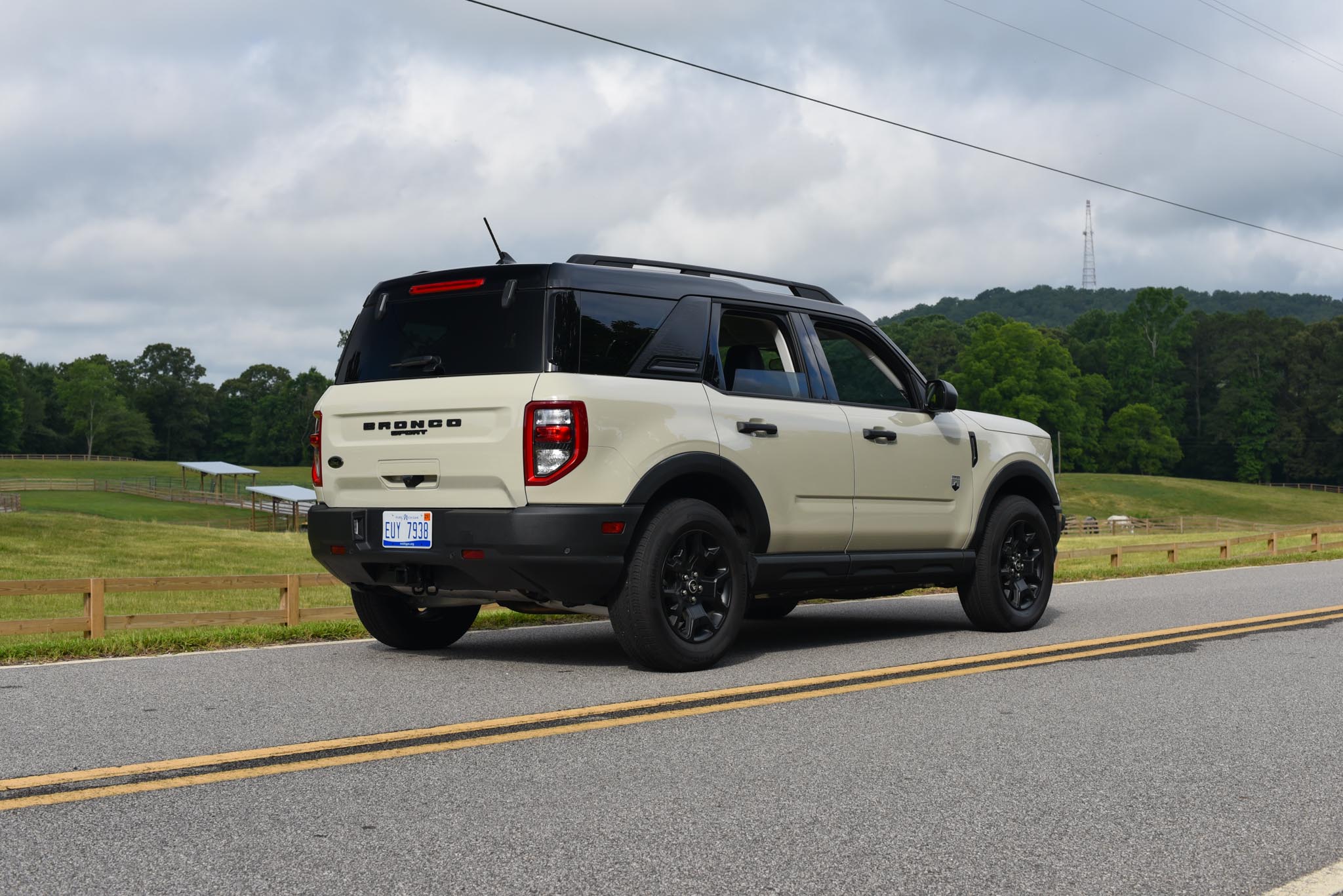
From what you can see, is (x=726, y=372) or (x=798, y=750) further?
(x=726, y=372)

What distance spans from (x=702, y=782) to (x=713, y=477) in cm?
315

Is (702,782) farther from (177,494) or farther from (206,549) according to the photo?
(177,494)

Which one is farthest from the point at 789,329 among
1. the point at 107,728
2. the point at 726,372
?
the point at 107,728

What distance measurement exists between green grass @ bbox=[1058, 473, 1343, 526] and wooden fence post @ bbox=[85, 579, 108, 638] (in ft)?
248

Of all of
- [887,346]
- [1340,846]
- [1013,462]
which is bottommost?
[1340,846]

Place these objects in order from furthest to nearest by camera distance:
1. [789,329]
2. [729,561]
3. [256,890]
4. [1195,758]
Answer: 1. [789,329]
2. [729,561]
3. [1195,758]
4. [256,890]

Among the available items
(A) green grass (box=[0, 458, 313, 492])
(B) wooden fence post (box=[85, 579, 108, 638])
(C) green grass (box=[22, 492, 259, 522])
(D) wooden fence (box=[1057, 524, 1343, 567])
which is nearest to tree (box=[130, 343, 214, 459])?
(A) green grass (box=[0, 458, 313, 492])

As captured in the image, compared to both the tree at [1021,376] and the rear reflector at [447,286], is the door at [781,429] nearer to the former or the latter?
the rear reflector at [447,286]

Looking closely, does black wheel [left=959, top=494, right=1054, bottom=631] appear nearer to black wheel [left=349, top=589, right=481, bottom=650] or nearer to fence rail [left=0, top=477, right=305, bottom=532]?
black wheel [left=349, top=589, right=481, bottom=650]

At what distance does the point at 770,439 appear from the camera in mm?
8062

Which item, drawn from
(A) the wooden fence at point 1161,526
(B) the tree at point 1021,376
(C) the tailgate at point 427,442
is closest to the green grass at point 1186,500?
(A) the wooden fence at point 1161,526

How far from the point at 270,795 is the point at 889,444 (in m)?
5.46

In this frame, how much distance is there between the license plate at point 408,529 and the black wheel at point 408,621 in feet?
3.40

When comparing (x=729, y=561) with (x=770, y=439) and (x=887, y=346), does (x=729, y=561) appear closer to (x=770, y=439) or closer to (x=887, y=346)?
(x=770, y=439)
